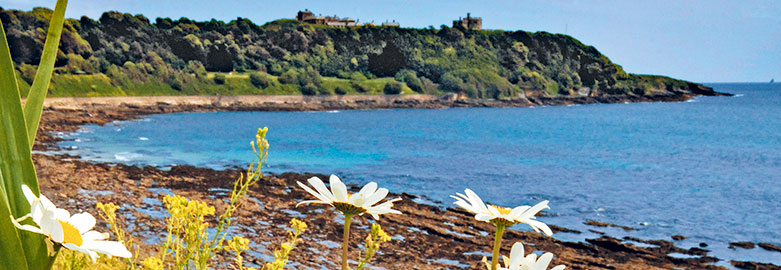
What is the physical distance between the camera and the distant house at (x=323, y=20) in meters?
149

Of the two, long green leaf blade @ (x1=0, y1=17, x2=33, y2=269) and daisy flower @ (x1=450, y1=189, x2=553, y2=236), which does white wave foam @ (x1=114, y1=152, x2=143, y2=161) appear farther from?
daisy flower @ (x1=450, y1=189, x2=553, y2=236)

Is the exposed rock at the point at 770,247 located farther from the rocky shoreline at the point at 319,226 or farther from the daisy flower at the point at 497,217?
the daisy flower at the point at 497,217

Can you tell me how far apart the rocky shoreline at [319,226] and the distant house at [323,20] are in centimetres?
12613

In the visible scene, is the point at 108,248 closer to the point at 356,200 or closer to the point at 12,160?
the point at 12,160

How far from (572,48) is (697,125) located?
3473 inches

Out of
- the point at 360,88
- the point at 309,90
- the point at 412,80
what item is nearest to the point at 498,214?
the point at 309,90

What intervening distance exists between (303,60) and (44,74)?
109 metres

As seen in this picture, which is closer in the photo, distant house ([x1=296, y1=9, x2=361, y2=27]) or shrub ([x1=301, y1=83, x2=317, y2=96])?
shrub ([x1=301, y1=83, x2=317, y2=96])

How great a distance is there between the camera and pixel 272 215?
18094 mm

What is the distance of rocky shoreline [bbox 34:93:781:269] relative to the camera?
14.8 metres

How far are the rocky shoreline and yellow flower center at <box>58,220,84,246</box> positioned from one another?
11.9 m

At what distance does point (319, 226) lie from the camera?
17094mm

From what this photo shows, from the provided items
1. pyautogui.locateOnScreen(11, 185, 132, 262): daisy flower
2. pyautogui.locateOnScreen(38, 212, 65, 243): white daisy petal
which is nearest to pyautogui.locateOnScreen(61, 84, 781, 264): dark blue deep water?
pyautogui.locateOnScreen(11, 185, 132, 262): daisy flower

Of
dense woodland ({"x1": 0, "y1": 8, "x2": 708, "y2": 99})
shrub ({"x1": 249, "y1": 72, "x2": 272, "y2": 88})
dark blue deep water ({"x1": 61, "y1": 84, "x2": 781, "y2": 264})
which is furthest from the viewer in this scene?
shrub ({"x1": 249, "y1": 72, "x2": 272, "y2": 88})
